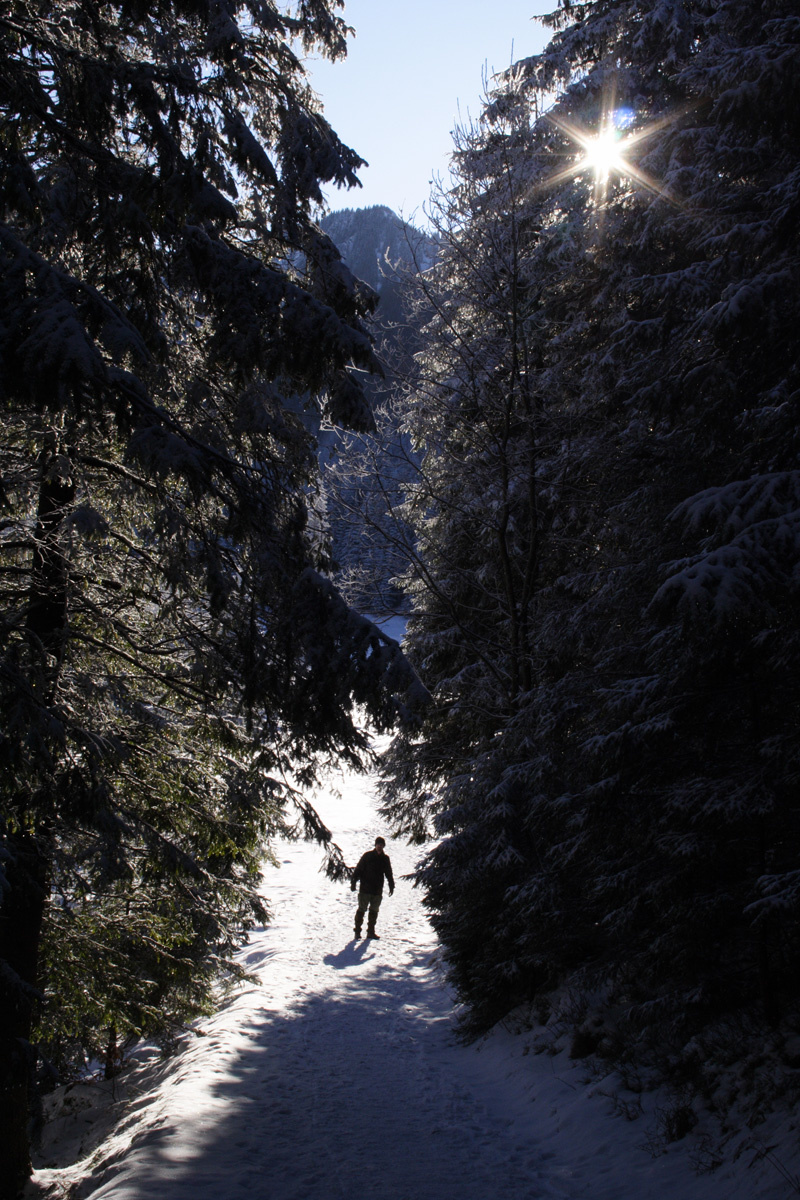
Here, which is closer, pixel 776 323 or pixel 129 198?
pixel 129 198

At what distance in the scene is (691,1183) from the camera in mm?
4137

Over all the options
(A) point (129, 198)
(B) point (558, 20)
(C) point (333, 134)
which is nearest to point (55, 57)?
(A) point (129, 198)

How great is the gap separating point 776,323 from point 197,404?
443 cm

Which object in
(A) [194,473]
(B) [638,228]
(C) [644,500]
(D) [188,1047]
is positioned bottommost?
(D) [188,1047]

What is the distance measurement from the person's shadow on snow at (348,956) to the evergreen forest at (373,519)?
279cm

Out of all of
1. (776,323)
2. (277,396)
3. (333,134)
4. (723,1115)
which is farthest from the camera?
(277,396)

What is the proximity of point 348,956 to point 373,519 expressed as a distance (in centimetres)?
770

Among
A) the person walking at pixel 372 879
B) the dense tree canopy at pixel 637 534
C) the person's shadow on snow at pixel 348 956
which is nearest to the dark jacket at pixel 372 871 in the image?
the person walking at pixel 372 879

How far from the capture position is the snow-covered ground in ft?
14.2

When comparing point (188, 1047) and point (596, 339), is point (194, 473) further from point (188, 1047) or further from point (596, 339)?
point (188, 1047)

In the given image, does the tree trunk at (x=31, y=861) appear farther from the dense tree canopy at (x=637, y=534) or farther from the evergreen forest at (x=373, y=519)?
the dense tree canopy at (x=637, y=534)

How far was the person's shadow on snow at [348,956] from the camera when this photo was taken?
1123 centimetres

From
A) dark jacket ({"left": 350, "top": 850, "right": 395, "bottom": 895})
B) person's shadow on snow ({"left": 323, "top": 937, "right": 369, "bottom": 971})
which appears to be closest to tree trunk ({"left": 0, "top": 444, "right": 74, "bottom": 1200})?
person's shadow on snow ({"left": 323, "top": 937, "right": 369, "bottom": 971})

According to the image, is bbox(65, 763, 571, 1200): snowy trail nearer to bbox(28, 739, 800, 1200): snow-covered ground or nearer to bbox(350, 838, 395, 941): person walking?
bbox(28, 739, 800, 1200): snow-covered ground
